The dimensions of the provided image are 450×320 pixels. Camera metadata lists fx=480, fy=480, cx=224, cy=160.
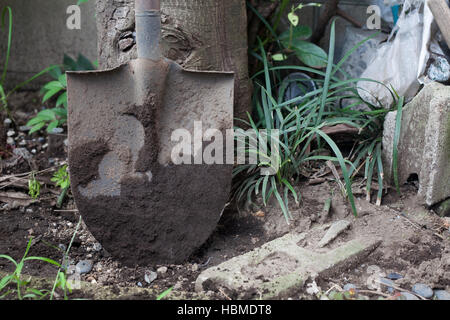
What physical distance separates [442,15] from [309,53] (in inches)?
26.2

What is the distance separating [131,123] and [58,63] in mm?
1427

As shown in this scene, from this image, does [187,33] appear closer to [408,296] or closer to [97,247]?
[97,247]

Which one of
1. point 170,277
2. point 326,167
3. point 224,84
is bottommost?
point 170,277

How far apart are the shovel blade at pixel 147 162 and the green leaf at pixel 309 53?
79 cm

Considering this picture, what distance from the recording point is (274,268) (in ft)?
5.18

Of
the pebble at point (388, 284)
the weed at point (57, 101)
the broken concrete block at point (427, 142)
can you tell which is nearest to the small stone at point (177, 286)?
the pebble at point (388, 284)

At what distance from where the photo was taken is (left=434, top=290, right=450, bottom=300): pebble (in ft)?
4.82

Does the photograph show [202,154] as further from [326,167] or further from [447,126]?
[447,126]

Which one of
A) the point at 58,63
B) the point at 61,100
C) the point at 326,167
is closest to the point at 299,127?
the point at 326,167

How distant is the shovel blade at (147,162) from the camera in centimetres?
169

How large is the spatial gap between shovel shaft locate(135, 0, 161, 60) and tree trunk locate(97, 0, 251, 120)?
207mm

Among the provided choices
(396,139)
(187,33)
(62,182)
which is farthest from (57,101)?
(396,139)

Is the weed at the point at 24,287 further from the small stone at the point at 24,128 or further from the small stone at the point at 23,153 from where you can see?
the small stone at the point at 24,128

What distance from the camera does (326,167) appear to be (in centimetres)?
209
